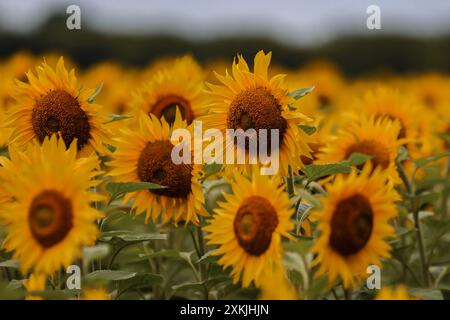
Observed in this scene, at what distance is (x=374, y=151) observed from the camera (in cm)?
342

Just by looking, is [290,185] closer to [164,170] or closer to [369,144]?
[164,170]

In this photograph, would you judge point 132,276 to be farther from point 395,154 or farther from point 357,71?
point 357,71

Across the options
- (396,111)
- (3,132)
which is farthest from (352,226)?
(396,111)

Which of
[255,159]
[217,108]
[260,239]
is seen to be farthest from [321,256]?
[217,108]

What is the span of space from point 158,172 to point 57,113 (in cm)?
40

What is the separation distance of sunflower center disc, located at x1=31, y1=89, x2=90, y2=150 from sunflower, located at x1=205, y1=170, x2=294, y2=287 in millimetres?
669

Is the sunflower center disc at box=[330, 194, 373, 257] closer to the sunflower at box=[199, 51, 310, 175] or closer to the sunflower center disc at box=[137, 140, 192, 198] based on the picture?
the sunflower at box=[199, 51, 310, 175]

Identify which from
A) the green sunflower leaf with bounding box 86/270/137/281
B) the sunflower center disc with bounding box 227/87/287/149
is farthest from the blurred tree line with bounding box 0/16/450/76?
the green sunflower leaf with bounding box 86/270/137/281

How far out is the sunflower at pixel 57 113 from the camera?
3.11 metres

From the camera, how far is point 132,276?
9.12 ft

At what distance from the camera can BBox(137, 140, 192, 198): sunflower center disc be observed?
3.10m

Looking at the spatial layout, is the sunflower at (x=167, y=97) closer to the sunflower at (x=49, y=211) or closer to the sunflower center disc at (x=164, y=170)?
the sunflower center disc at (x=164, y=170)
